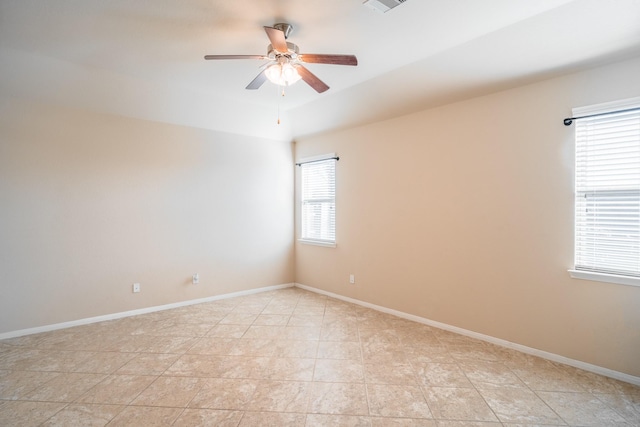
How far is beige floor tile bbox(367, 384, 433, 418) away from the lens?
1971 millimetres

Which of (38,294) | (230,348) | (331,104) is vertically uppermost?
(331,104)

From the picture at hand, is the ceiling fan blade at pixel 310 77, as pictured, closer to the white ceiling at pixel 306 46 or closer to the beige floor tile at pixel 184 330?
the white ceiling at pixel 306 46

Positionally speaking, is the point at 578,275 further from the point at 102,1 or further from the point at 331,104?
the point at 102,1

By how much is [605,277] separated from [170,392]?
3557 mm

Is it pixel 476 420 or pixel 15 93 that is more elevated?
pixel 15 93

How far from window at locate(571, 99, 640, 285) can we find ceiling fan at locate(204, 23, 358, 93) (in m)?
2.11

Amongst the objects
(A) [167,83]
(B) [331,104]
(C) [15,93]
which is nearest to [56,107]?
(C) [15,93]

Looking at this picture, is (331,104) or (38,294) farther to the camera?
(331,104)

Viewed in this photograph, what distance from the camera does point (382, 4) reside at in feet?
6.66

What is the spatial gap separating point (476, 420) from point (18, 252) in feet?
14.8

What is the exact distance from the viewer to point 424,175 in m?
3.56

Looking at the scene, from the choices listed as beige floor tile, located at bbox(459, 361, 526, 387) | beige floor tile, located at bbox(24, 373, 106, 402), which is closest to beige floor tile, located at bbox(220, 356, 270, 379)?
beige floor tile, located at bbox(24, 373, 106, 402)

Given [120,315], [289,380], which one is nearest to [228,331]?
[289,380]

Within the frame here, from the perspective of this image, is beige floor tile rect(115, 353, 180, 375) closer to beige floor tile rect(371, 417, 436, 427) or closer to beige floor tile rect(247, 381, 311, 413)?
beige floor tile rect(247, 381, 311, 413)
